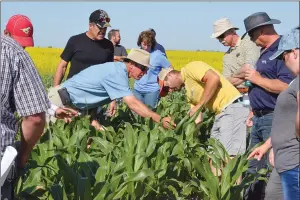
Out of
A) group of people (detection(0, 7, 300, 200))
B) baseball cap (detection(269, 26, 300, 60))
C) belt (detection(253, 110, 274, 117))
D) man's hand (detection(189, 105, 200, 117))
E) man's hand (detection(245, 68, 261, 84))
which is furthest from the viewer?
man's hand (detection(189, 105, 200, 117))

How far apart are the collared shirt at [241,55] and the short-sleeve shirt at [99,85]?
159 centimetres

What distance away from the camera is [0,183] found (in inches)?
118

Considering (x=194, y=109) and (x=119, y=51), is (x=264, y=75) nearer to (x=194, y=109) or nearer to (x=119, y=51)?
(x=194, y=109)

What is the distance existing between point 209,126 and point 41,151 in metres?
2.88

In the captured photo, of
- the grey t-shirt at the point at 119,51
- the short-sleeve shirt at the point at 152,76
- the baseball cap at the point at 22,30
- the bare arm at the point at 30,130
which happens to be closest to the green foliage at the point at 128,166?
the bare arm at the point at 30,130

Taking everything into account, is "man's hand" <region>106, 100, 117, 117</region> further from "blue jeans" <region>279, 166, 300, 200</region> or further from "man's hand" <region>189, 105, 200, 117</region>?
"blue jeans" <region>279, 166, 300, 200</region>

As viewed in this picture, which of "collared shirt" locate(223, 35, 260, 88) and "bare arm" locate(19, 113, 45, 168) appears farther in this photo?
"collared shirt" locate(223, 35, 260, 88)

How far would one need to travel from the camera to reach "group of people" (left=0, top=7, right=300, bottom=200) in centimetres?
324

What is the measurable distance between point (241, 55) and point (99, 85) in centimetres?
181

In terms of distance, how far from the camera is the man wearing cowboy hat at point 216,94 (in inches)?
225

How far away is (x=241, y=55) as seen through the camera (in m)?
6.85

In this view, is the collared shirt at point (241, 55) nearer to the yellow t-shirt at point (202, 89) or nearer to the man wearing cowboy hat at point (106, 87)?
the yellow t-shirt at point (202, 89)

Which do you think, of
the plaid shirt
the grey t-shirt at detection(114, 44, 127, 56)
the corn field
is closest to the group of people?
the plaid shirt

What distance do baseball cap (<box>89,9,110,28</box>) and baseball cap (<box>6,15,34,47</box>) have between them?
3.07 m
